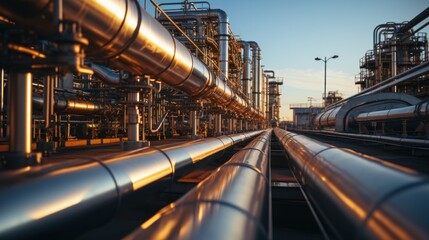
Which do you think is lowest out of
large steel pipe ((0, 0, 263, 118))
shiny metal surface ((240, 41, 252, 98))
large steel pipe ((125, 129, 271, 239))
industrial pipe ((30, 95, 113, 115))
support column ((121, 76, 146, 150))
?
large steel pipe ((125, 129, 271, 239))

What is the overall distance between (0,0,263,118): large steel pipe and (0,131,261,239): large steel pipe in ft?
2.95

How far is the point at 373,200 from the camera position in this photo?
5.62 ft

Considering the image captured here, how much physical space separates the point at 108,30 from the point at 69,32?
74cm

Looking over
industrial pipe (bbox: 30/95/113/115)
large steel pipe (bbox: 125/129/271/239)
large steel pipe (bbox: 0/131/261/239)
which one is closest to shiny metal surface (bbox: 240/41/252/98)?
industrial pipe (bbox: 30/95/113/115)

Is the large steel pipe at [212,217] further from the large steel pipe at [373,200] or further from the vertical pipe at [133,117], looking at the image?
the vertical pipe at [133,117]

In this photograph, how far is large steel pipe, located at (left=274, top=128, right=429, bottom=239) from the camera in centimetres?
144

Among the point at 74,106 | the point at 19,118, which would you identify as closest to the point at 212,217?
the point at 19,118

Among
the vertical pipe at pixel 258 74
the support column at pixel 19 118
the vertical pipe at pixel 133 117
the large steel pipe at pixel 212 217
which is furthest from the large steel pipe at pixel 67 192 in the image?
the vertical pipe at pixel 258 74

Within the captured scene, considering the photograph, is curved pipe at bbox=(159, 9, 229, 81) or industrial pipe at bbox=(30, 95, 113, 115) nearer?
industrial pipe at bbox=(30, 95, 113, 115)

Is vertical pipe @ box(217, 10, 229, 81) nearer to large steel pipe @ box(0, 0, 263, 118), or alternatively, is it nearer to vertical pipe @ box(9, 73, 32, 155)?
large steel pipe @ box(0, 0, 263, 118)

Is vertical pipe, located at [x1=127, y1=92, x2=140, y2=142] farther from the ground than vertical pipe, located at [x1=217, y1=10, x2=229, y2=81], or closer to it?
closer to it

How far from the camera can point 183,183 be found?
18.4ft

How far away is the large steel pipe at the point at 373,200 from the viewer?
1.44 meters

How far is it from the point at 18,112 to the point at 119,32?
1.03 m
